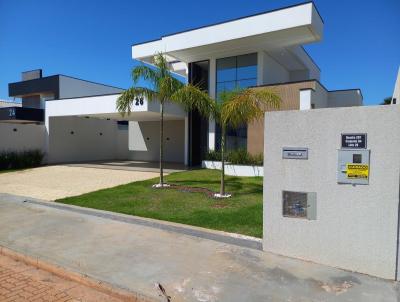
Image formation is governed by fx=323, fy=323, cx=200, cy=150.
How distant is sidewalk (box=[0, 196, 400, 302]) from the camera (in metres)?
3.90

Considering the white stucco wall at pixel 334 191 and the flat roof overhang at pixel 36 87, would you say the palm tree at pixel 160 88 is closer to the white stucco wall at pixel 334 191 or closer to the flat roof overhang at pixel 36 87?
the white stucco wall at pixel 334 191

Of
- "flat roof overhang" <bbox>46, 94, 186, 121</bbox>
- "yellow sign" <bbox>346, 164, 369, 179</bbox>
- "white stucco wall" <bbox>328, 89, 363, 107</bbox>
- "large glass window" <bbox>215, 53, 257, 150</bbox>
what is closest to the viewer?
"yellow sign" <bbox>346, 164, 369, 179</bbox>

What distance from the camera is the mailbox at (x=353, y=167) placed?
4.41 metres

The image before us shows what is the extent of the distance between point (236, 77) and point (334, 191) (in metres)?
15.4

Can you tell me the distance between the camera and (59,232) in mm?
6453

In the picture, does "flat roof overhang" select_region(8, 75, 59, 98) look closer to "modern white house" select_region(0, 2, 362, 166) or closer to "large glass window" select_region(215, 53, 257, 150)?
"modern white house" select_region(0, 2, 362, 166)

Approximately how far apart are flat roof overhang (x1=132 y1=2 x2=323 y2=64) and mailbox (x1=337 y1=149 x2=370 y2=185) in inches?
A: 505

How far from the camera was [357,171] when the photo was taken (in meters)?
4.45

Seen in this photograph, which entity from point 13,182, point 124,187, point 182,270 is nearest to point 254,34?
point 124,187

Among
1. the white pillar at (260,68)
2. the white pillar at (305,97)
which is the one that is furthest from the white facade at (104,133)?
the white pillar at (305,97)

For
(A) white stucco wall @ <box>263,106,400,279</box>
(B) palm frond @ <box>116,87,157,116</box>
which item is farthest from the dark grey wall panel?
(A) white stucco wall @ <box>263,106,400,279</box>

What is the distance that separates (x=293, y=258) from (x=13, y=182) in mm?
13298

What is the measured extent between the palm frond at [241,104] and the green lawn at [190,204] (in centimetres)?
244

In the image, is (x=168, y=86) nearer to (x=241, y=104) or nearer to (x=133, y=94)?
(x=133, y=94)
